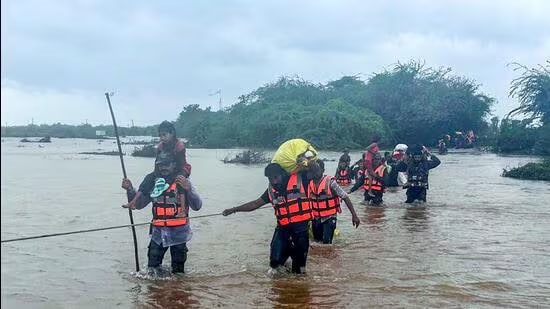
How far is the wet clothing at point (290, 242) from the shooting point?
25.0ft

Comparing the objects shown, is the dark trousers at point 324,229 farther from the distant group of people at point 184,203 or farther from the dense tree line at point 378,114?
the dense tree line at point 378,114

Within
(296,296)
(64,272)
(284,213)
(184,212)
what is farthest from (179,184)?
(64,272)

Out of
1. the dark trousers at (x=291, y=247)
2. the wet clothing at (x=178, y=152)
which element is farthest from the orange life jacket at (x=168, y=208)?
the dark trousers at (x=291, y=247)

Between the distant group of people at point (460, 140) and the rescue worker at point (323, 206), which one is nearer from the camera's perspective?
the rescue worker at point (323, 206)

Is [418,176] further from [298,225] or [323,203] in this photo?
[298,225]

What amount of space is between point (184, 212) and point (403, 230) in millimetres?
5741

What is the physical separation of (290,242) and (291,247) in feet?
0.31

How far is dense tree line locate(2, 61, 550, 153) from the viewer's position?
42.6 m

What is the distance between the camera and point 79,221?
1445 centimetres

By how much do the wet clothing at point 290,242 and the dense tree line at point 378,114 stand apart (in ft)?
112

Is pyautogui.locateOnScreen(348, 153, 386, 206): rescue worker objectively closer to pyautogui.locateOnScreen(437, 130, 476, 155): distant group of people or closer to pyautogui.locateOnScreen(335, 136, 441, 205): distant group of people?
pyautogui.locateOnScreen(335, 136, 441, 205): distant group of people

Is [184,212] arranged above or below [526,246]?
above

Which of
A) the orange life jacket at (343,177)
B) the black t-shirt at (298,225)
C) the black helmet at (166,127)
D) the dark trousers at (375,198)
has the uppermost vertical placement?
the black helmet at (166,127)

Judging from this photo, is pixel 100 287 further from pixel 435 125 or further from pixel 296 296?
pixel 435 125
